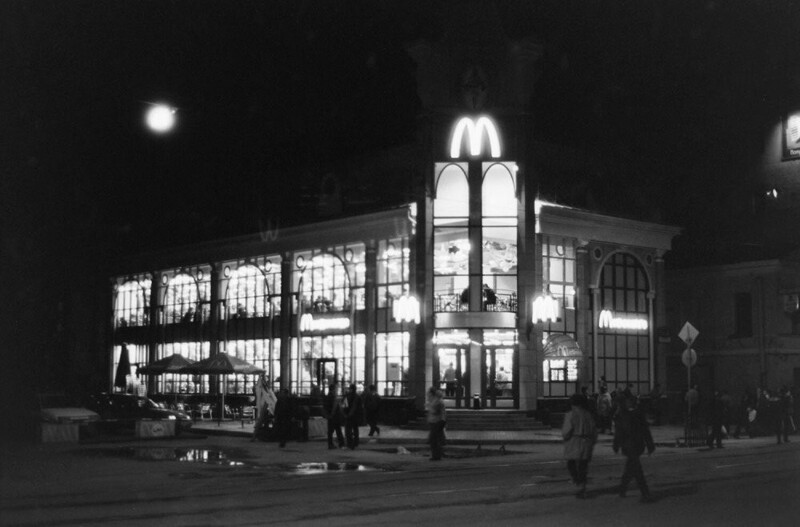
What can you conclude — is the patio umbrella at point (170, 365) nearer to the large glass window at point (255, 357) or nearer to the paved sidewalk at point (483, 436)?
the paved sidewalk at point (483, 436)

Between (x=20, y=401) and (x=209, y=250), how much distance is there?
80.8ft

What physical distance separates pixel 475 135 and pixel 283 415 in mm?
16493

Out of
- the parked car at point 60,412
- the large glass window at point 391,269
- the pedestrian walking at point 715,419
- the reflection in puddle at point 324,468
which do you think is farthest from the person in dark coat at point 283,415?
the large glass window at point 391,269

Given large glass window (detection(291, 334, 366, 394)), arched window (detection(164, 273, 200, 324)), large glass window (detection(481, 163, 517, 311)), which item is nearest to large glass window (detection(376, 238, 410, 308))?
large glass window (detection(291, 334, 366, 394))

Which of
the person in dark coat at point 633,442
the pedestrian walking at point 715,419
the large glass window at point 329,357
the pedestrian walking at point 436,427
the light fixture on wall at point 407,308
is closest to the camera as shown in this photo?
the person in dark coat at point 633,442

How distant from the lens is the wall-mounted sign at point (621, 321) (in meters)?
45.9

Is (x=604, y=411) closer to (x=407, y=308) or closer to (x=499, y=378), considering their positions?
(x=499, y=378)

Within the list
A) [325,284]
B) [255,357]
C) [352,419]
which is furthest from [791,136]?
[255,357]

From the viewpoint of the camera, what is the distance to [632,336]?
48.4 m

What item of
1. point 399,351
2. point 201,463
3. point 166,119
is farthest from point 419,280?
point 166,119

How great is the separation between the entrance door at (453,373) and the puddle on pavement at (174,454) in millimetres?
15297

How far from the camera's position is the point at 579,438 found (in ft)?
56.3

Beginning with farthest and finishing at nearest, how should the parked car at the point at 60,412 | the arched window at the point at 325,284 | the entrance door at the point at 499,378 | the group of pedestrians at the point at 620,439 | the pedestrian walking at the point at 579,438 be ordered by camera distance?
the arched window at the point at 325,284
the entrance door at the point at 499,378
the parked car at the point at 60,412
the pedestrian walking at the point at 579,438
the group of pedestrians at the point at 620,439

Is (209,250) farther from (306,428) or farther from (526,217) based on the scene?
(306,428)
